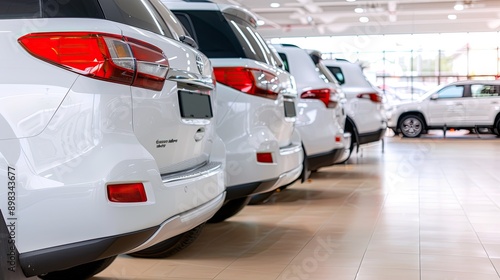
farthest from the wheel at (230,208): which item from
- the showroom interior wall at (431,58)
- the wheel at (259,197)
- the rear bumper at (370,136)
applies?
the showroom interior wall at (431,58)

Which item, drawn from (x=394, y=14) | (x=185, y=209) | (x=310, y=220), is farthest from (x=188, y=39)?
(x=394, y=14)

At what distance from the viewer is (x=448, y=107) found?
2112cm

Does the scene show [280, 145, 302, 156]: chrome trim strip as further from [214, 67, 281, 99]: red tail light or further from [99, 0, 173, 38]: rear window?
[99, 0, 173, 38]: rear window

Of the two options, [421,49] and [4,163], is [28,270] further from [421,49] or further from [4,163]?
[421,49]

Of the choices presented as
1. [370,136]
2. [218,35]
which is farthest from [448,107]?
[218,35]

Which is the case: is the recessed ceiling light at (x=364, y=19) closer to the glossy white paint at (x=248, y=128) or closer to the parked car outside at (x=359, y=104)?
the parked car outside at (x=359, y=104)

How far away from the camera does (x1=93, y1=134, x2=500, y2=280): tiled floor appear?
170 inches

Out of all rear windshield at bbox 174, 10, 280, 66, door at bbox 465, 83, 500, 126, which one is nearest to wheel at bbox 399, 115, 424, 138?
door at bbox 465, 83, 500, 126

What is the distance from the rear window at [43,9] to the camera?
9.27ft

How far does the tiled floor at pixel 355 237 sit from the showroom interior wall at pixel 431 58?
22429 mm

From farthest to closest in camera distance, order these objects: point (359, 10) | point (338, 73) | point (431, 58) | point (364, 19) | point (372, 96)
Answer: point (431, 58)
point (364, 19)
point (359, 10)
point (338, 73)
point (372, 96)

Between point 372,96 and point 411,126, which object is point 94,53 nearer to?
point 372,96

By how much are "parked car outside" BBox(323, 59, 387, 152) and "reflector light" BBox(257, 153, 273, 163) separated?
6.40 meters

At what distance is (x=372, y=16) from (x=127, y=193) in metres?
26.2
